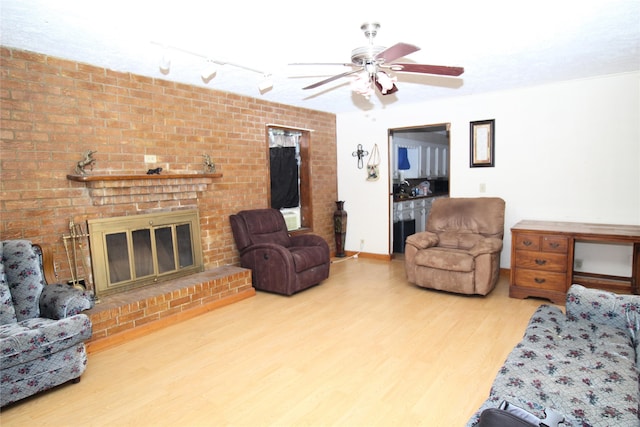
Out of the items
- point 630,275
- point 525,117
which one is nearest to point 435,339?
point 630,275

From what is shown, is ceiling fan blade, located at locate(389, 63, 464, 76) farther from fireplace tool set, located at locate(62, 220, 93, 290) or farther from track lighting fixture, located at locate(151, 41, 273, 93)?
fireplace tool set, located at locate(62, 220, 93, 290)

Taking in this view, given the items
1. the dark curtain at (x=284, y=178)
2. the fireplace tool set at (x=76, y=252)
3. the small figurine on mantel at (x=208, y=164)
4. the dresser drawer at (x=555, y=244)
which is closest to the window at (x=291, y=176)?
the dark curtain at (x=284, y=178)

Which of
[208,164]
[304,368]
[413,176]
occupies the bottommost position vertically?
[304,368]

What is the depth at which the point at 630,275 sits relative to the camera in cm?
405

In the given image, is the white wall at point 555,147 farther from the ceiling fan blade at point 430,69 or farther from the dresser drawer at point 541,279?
the ceiling fan blade at point 430,69

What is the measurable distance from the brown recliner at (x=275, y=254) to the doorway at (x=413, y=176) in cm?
173

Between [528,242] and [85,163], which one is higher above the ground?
[85,163]

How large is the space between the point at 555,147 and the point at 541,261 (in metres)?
1.45

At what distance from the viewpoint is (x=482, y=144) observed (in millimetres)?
4848

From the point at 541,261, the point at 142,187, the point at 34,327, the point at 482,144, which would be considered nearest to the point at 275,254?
the point at 142,187

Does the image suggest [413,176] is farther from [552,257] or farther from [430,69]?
[430,69]

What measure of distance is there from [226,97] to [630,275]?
4.81 meters

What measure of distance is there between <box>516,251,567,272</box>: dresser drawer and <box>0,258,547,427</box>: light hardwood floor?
369 mm

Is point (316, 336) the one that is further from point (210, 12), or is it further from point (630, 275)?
point (630, 275)
